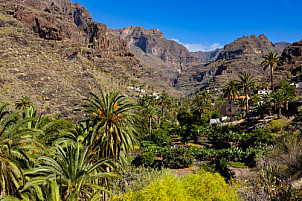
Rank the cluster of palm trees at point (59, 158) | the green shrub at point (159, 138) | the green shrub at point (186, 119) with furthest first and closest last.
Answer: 1. the green shrub at point (186, 119)
2. the green shrub at point (159, 138)
3. the cluster of palm trees at point (59, 158)

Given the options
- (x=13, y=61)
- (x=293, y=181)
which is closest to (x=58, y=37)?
(x=13, y=61)

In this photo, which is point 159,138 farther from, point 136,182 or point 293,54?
point 293,54

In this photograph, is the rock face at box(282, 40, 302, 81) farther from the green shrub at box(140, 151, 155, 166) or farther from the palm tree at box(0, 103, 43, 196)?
the palm tree at box(0, 103, 43, 196)

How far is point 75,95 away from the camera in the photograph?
8838 cm

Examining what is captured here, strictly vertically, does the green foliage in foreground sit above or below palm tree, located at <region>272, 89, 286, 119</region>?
below

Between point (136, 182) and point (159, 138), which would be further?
point (159, 138)

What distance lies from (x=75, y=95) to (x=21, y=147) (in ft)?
270

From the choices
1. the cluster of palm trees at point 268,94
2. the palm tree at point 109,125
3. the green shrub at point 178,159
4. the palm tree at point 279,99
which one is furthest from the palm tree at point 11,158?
the cluster of palm trees at point 268,94

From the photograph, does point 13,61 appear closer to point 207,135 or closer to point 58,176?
point 207,135

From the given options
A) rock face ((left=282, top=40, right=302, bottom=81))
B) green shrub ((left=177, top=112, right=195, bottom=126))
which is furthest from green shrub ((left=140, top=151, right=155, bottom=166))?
rock face ((left=282, top=40, right=302, bottom=81))

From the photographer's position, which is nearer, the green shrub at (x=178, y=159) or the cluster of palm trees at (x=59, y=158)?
the cluster of palm trees at (x=59, y=158)

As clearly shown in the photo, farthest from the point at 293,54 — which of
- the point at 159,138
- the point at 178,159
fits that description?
the point at 178,159

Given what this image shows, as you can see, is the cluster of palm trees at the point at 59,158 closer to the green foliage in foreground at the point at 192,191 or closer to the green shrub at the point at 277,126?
the green foliage in foreground at the point at 192,191

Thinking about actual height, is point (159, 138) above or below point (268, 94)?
below
